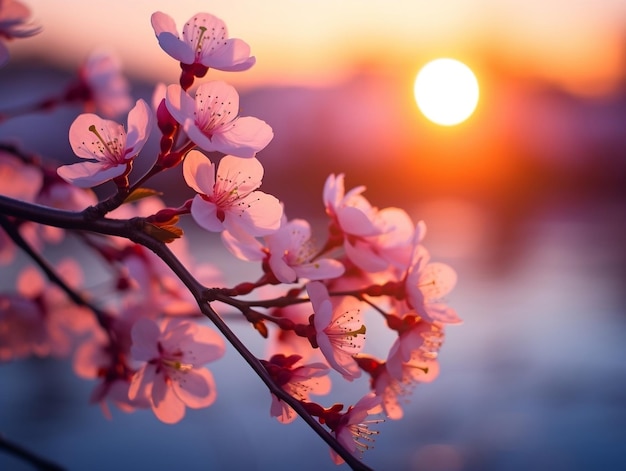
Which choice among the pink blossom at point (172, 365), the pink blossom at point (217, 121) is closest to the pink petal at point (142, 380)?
the pink blossom at point (172, 365)

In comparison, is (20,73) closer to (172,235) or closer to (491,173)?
(491,173)

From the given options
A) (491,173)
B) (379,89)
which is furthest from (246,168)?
(491,173)

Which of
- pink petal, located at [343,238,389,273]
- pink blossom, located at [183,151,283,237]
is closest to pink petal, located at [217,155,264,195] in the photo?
pink blossom, located at [183,151,283,237]

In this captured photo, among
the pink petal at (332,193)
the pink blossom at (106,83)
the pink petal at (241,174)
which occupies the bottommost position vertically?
the pink petal at (241,174)

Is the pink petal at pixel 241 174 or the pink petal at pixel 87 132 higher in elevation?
the pink petal at pixel 241 174

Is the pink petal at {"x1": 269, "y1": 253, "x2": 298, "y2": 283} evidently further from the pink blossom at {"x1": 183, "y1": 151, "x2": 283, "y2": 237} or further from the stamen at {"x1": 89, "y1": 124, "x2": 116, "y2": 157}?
the stamen at {"x1": 89, "y1": 124, "x2": 116, "y2": 157}

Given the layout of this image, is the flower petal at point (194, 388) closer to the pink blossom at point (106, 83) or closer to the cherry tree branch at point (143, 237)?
the cherry tree branch at point (143, 237)
